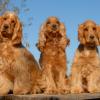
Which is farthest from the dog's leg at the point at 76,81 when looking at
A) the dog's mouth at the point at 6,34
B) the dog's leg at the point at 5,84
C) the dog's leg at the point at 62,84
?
the dog's mouth at the point at 6,34

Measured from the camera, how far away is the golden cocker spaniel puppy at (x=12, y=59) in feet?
30.5

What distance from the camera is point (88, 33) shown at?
995cm

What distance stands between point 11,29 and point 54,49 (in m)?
1.26


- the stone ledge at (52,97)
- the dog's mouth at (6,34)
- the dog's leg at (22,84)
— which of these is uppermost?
the dog's mouth at (6,34)

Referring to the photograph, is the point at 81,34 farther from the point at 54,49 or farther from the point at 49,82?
the point at 49,82

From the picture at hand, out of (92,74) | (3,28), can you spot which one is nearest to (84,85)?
(92,74)

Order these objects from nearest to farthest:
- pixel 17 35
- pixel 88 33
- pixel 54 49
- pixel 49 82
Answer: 1. pixel 17 35
2. pixel 49 82
3. pixel 88 33
4. pixel 54 49

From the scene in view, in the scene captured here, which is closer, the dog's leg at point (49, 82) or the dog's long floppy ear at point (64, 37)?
the dog's leg at point (49, 82)

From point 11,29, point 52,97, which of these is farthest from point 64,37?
point 52,97

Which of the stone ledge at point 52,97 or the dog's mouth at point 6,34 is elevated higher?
the dog's mouth at point 6,34

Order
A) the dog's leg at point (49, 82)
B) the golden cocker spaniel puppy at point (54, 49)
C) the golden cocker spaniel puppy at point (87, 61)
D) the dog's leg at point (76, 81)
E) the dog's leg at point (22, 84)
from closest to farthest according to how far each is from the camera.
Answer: the dog's leg at point (22, 84)
the dog's leg at point (49, 82)
the dog's leg at point (76, 81)
the golden cocker spaniel puppy at point (87, 61)
the golden cocker spaniel puppy at point (54, 49)

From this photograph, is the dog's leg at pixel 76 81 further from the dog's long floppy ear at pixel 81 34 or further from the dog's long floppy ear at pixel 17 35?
the dog's long floppy ear at pixel 17 35

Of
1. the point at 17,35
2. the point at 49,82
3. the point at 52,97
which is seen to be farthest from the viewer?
the point at 49,82

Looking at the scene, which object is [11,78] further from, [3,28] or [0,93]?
[3,28]
